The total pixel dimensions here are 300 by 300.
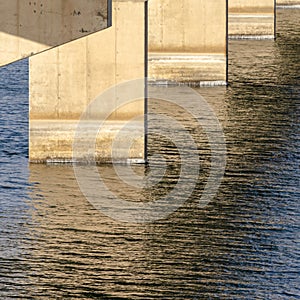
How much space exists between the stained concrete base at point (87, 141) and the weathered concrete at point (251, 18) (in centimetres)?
3271

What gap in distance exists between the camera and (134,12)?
31188 millimetres

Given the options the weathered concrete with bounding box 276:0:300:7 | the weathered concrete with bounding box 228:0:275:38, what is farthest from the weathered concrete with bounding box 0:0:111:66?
the weathered concrete with bounding box 276:0:300:7

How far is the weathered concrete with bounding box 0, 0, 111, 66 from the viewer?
21.6m

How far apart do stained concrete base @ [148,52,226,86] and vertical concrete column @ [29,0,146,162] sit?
1509cm

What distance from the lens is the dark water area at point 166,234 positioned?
21422 mm

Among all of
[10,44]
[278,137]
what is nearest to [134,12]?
[278,137]

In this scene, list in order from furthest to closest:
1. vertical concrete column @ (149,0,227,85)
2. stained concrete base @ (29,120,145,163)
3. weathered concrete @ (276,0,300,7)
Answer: weathered concrete @ (276,0,300,7)
vertical concrete column @ (149,0,227,85)
stained concrete base @ (29,120,145,163)

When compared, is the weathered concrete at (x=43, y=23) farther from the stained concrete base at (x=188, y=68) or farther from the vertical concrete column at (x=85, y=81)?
the stained concrete base at (x=188, y=68)

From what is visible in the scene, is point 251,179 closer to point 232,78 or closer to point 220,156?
point 220,156

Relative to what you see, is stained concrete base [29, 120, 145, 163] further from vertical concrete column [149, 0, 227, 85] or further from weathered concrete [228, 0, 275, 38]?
weathered concrete [228, 0, 275, 38]

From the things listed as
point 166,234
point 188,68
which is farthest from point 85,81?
point 188,68

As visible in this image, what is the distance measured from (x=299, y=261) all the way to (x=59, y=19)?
696 centimetres

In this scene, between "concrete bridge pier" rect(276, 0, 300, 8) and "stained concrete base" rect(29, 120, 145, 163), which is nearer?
"stained concrete base" rect(29, 120, 145, 163)

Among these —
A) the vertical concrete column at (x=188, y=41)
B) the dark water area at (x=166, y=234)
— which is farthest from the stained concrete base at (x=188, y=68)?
the dark water area at (x=166, y=234)
